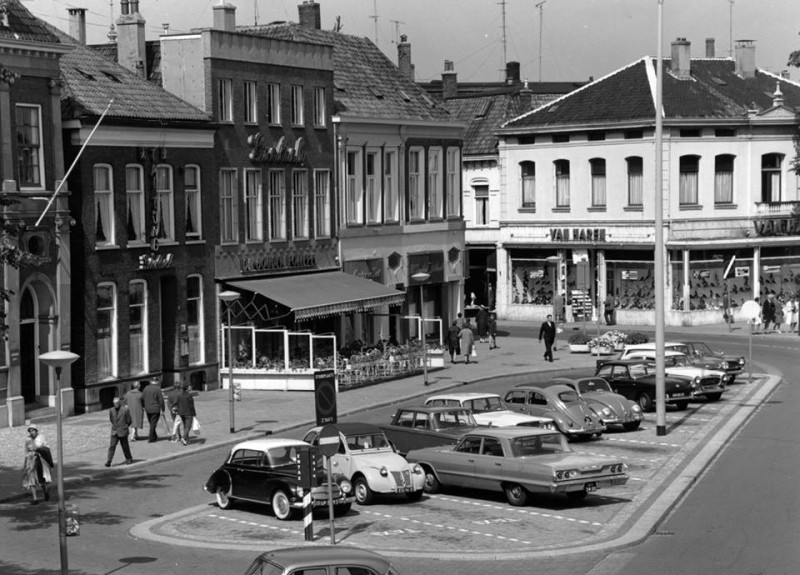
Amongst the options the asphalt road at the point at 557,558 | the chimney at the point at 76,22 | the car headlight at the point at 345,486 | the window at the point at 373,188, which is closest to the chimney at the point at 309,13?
the window at the point at 373,188

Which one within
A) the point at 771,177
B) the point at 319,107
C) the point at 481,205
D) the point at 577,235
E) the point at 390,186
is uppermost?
the point at 319,107

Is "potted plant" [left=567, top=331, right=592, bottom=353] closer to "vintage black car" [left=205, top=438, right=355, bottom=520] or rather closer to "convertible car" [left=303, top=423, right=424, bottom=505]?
"convertible car" [left=303, top=423, right=424, bottom=505]

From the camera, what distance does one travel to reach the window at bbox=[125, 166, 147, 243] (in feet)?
142

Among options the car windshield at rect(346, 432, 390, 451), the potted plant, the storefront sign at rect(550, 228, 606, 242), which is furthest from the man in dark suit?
the car windshield at rect(346, 432, 390, 451)

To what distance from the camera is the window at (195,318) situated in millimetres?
45938

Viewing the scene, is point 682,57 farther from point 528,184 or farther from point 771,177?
point 528,184

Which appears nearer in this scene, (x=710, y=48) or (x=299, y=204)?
(x=299, y=204)

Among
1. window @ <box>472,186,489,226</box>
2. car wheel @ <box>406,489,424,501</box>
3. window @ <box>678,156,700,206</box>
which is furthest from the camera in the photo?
window @ <box>472,186,489,226</box>

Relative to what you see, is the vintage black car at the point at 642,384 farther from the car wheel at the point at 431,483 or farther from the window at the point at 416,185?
the window at the point at 416,185

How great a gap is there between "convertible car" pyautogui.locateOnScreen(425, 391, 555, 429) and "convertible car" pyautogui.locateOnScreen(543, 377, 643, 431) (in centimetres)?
219

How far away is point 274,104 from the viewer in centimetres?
5056

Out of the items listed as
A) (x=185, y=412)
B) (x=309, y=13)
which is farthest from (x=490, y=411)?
(x=309, y=13)

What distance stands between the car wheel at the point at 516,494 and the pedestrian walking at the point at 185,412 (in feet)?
35.1

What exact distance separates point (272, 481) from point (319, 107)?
92.2 ft
